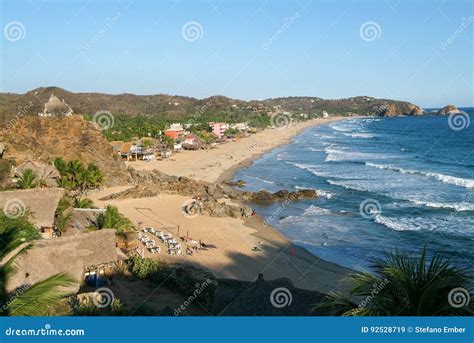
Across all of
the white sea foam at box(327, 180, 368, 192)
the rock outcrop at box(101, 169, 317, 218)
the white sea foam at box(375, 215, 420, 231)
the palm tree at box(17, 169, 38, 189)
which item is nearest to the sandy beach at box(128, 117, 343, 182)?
the rock outcrop at box(101, 169, 317, 218)

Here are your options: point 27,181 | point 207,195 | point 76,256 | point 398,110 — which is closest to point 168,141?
point 207,195

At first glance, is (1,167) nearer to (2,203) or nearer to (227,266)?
(2,203)

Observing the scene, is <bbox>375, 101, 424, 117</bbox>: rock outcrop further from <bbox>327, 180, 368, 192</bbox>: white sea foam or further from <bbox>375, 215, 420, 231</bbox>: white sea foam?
<bbox>375, 215, 420, 231</bbox>: white sea foam

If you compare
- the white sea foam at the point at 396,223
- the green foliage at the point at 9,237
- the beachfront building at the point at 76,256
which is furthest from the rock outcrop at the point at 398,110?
the green foliage at the point at 9,237

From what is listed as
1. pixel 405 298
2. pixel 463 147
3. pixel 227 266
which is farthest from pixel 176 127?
pixel 405 298

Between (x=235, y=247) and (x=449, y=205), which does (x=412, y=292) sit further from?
(x=449, y=205)
